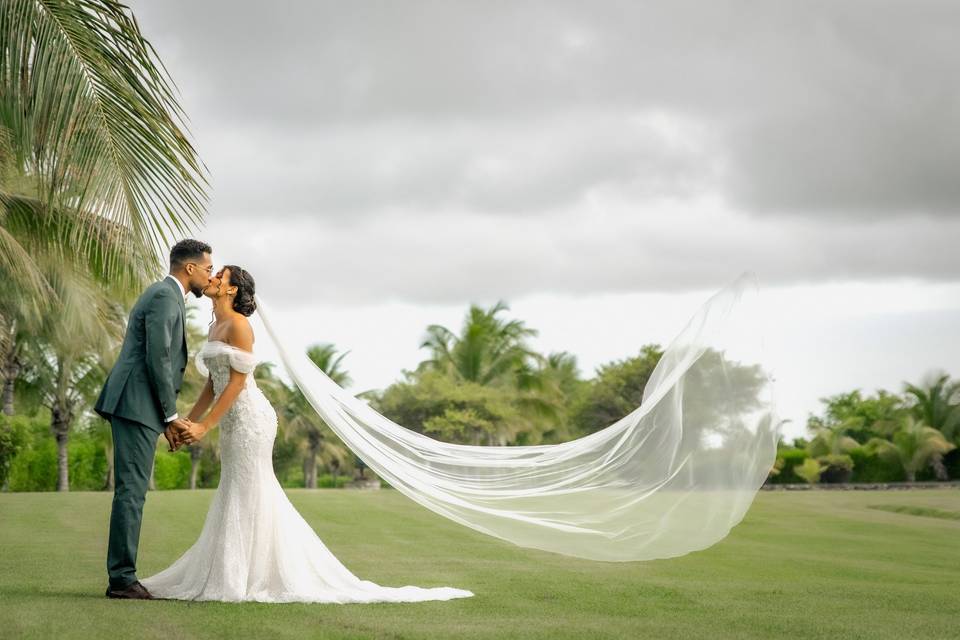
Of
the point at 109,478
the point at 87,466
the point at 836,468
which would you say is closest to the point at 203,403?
the point at 109,478

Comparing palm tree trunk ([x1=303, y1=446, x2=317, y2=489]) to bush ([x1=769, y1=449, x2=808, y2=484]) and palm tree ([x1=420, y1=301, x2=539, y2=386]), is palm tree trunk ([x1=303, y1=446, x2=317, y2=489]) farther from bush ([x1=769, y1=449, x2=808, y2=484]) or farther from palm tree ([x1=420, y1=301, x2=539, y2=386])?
bush ([x1=769, y1=449, x2=808, y2=484])

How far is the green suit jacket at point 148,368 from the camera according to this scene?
316 inches

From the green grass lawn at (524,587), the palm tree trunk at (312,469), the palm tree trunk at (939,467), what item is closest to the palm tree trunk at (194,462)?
the palm tree trunk at (312,469)

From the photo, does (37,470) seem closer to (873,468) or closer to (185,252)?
(873,468)

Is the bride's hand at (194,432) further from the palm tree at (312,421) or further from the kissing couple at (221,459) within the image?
the palm tree at (312,421)

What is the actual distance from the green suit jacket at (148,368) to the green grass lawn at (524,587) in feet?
4.65

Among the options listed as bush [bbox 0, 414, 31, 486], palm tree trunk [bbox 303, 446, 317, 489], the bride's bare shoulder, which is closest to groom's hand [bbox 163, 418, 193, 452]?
the bride's bare shoulder

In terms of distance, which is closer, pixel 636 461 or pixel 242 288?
pixel 242 288

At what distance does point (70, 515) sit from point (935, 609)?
15.3 meters

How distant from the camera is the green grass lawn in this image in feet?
22.9

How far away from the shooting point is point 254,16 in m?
18.2

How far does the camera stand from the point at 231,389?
8328 mm

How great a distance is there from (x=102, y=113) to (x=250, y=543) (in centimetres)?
398

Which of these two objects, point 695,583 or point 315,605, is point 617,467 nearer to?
point 695,583
